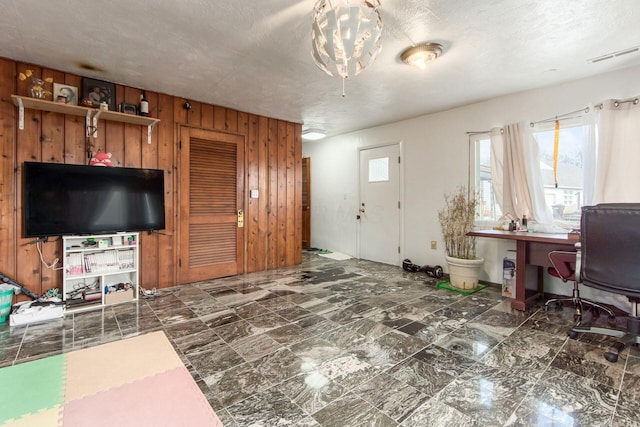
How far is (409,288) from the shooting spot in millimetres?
3836

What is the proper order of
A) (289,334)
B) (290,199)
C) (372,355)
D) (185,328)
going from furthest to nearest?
(290,199), (185,328), (289,334), (372,355)

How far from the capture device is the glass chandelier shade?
1.70 meters

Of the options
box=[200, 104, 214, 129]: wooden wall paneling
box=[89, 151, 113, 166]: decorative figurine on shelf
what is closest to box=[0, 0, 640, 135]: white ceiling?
box=[200, 104, 214, 129]: wooden wall paneling

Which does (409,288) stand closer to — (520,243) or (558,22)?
(520,243)

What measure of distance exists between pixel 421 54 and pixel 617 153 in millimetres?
2184

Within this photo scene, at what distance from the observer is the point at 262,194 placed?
477 cm

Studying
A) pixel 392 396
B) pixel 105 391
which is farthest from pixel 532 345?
pixel 105 391

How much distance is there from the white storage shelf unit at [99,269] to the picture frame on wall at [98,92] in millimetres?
1437

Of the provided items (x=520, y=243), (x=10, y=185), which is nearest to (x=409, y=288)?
(x=520, y=243)

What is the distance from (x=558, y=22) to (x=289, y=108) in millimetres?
3052

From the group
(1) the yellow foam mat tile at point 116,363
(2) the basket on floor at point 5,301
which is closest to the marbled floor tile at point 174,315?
(1) the yellow foam mat tile at point 116,363

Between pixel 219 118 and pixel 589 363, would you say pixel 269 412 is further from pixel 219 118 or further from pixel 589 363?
pixel 219 118

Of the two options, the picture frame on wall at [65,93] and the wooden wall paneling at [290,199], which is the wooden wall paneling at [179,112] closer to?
the picture frame on wall at [65,93]

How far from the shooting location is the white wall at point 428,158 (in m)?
3.33
